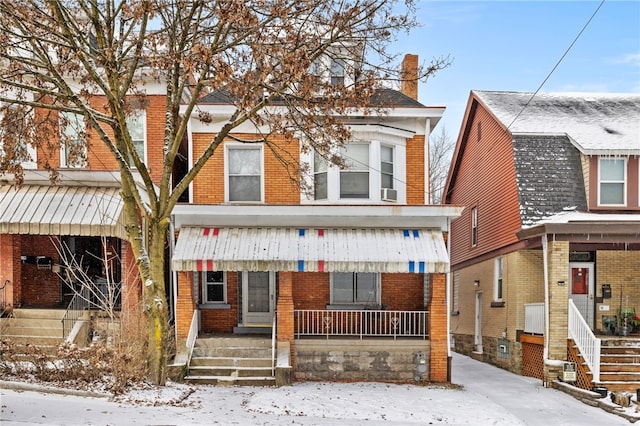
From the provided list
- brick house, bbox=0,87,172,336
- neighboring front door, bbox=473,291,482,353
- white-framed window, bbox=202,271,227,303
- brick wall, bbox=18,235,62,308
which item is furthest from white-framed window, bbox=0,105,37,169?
neighboring front door, bbox=473,291,482,353

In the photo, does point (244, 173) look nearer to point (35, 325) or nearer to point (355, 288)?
point (355, 288)

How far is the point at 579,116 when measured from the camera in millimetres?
18219

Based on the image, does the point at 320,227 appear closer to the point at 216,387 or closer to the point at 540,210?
the point at 216,387

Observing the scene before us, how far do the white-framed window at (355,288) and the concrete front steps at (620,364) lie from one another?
581 centimetres

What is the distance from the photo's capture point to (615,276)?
1590cm

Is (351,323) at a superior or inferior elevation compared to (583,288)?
inferior

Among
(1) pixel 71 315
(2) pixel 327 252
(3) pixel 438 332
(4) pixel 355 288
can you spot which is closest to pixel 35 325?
(1) pixel 71 315

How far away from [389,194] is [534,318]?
17.1 feet

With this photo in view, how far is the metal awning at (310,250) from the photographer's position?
12958 millimetres

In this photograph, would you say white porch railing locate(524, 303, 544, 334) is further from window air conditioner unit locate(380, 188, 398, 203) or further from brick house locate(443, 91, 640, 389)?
window air conditioner unit locate(380, 188, 398, 203)

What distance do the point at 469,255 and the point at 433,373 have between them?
8.79 m

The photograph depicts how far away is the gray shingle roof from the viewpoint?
618 inches

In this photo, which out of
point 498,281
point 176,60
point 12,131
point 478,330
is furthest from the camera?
point 478,330

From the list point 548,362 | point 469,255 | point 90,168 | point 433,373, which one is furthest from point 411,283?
point 90,168
